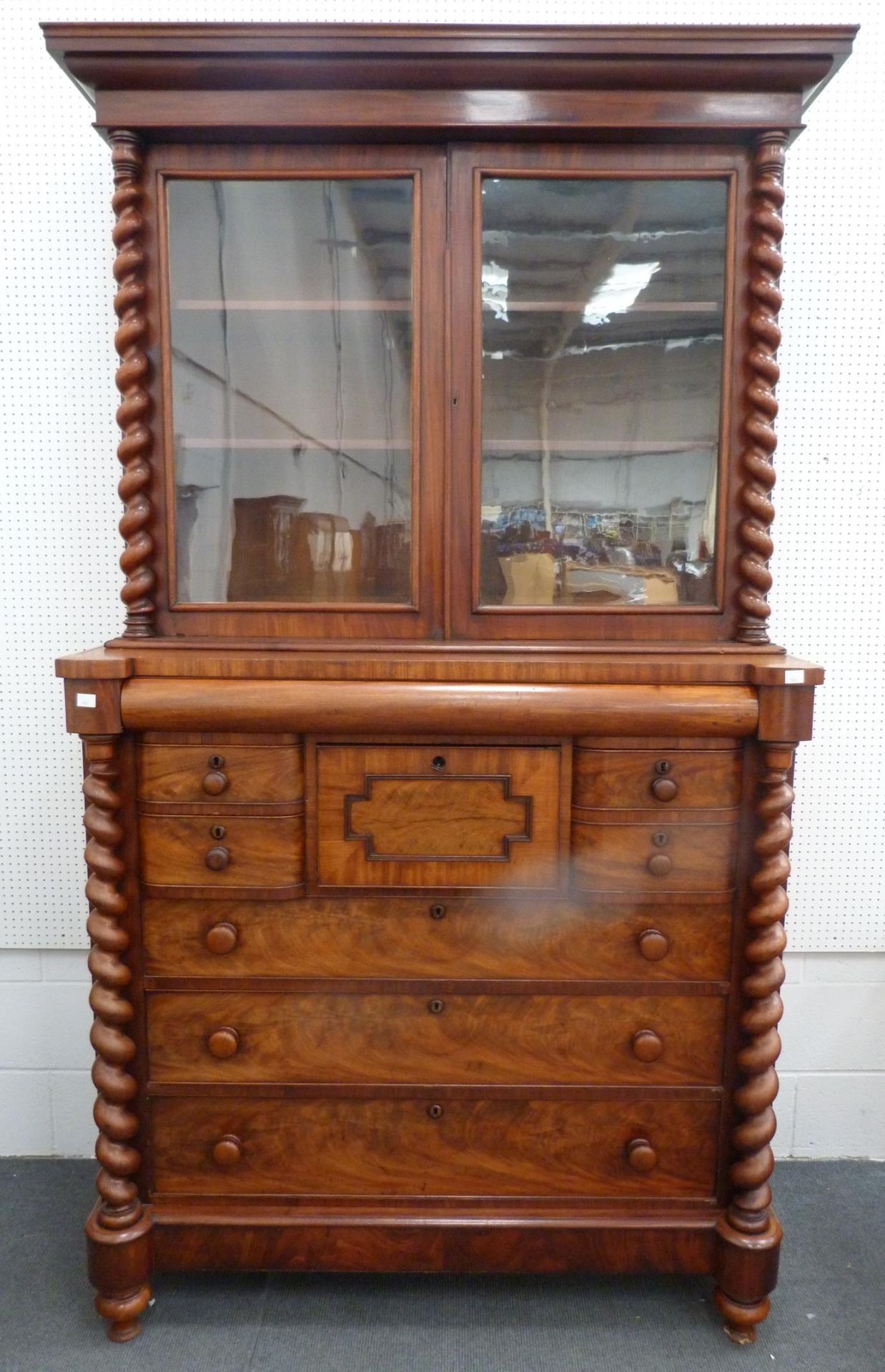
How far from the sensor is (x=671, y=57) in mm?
1655

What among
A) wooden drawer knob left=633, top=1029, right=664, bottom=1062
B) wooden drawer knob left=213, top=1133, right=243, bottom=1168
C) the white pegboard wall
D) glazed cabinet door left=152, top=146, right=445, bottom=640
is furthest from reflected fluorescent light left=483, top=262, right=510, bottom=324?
wooden drawer knob left=213, top=1133, right=243, bottom=1168

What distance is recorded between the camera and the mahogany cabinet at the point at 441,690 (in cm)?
175

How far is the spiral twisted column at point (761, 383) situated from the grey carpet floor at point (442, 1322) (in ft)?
4.83

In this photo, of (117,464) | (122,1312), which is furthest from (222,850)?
(117,464)

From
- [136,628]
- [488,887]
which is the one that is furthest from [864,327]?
[136,628]

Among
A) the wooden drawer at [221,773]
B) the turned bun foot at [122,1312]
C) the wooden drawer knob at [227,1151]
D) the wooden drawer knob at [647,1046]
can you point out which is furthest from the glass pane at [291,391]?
the turned bun foot at [122,1312]

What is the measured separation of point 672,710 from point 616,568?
35 centimetres

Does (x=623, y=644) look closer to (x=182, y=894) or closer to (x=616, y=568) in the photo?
(x=616, y=568)

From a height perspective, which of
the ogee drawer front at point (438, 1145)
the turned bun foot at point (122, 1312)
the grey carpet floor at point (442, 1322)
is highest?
the ogee drawer front at point (438, 1145)

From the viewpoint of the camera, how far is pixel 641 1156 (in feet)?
6.03

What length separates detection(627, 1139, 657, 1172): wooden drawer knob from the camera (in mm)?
1839

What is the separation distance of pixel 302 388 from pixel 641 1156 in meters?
1.73

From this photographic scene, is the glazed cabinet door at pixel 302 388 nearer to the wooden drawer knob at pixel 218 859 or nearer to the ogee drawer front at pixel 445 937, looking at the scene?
the wooden drawer knob at pixel 218 859

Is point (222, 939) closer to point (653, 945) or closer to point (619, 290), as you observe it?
point (653, 945)
